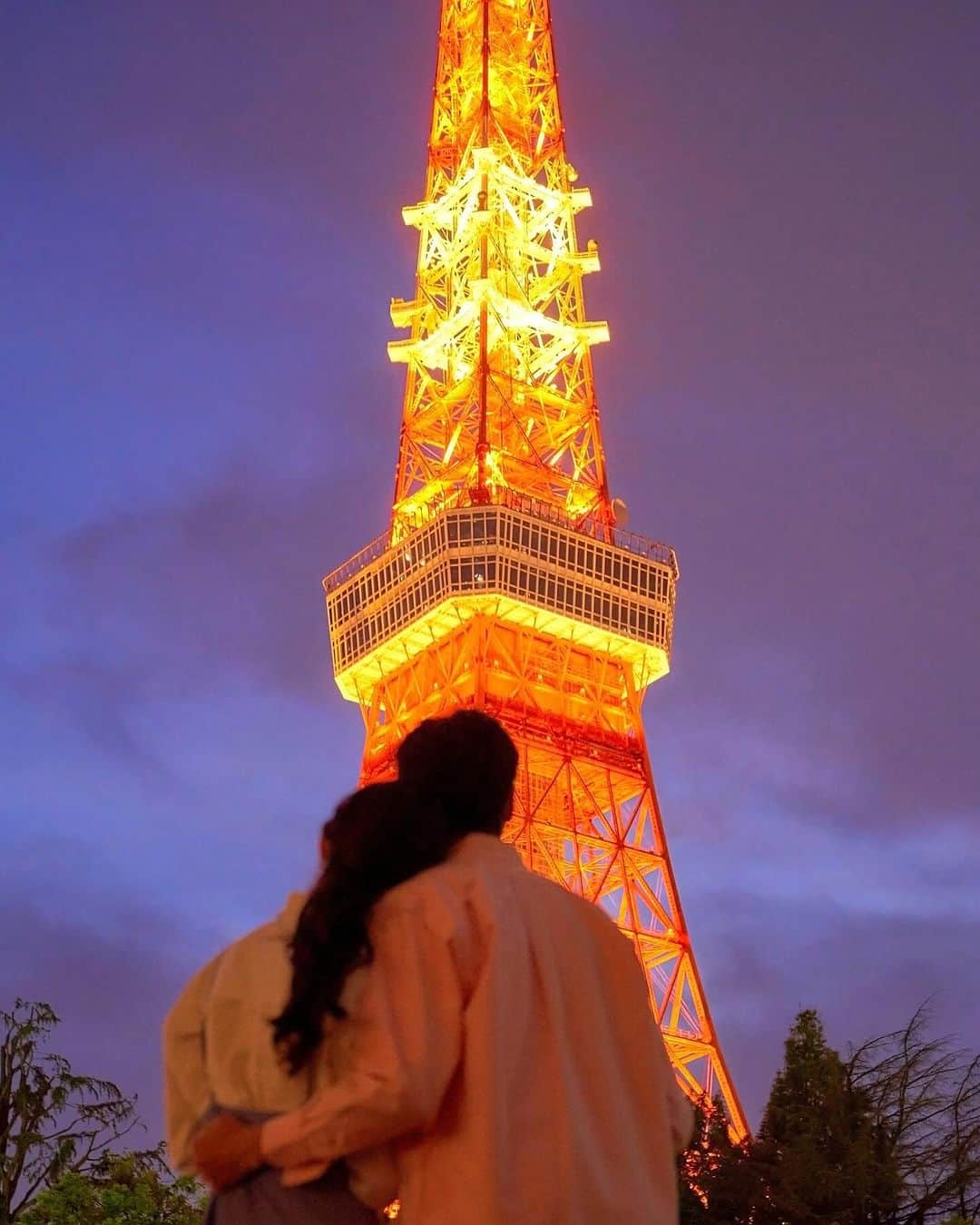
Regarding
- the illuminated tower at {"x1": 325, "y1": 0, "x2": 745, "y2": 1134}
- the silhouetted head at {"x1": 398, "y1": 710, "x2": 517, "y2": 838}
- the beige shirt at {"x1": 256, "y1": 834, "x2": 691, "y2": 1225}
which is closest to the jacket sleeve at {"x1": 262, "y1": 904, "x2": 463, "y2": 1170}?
the beige shirt at {"x1": 256, "y1": 834, "x2": 691, "y2": 1225}

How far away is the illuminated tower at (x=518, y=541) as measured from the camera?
43.3m

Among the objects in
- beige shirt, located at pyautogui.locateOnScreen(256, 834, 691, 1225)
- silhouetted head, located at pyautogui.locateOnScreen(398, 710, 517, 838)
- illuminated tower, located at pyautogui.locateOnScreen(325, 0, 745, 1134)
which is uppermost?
illuminated tower, located at pyautogui.locateOnScreen(325, 0, 745, 1134)

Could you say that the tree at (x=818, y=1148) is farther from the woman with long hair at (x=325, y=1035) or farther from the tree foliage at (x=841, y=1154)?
the woman with long hair at (x=325, y=1035)

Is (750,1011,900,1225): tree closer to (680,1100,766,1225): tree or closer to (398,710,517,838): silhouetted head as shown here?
(680,1100,766,1225): tree

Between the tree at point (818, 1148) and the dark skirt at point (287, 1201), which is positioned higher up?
the tree at point (818, 1148)

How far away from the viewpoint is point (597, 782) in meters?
44.8

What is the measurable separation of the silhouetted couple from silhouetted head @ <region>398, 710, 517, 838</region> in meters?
0.23

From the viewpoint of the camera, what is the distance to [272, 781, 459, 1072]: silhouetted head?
11.1ft

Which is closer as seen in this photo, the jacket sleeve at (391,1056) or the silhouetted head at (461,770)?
the jacket sleeve at (391,1056)

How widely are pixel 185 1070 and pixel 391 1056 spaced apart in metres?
0.45

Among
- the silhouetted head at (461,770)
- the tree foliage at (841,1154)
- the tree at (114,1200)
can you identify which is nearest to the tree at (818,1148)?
the tree foliage at (841,1154)

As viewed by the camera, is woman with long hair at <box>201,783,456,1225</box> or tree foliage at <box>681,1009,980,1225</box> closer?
woman with long hair at <box>201,783,456,1225</box>

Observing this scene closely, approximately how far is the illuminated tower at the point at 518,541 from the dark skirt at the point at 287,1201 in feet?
121

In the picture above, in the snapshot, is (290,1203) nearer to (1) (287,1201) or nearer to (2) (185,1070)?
(1) (287,1201)
